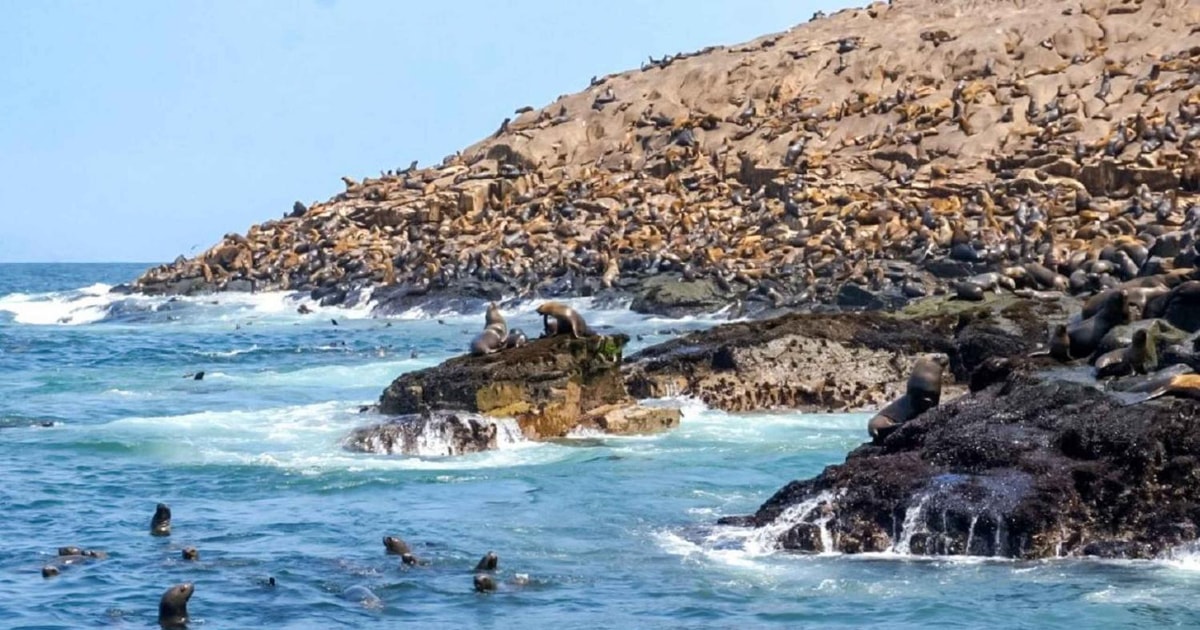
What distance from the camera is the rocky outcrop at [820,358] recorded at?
20.5 meters

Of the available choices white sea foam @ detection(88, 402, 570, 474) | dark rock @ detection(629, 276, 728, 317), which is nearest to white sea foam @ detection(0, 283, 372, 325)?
dark rock @ detection(629, 276, 728, 317)

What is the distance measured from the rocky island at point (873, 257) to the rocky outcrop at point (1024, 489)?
0.02 m

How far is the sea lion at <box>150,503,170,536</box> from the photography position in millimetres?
13992

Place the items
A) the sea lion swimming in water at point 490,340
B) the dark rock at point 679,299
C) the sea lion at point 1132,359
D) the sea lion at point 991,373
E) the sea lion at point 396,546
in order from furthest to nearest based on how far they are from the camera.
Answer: the dark rock at point 679,299 < the sea lion swimming in water at point 490,340 < the sea lion at point 991,373 < the sea lion at point 1132,359 < the sea lion at point 396,546

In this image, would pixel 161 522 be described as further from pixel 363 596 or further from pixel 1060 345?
pixel 1060 345

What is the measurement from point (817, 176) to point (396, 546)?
33.1 metres

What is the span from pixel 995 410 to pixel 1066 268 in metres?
15.5

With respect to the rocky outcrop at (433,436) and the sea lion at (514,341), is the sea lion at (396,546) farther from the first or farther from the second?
the sea lion at (514,341)

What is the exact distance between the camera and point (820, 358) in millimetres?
20734

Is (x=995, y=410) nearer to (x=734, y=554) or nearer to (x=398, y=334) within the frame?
(x=734, y=554)

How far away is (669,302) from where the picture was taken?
36.0 meters

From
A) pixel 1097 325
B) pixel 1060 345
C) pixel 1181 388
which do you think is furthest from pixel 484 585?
pixel 1097 325

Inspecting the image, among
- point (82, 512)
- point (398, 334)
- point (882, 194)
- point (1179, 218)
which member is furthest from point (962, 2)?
point (82, 512)

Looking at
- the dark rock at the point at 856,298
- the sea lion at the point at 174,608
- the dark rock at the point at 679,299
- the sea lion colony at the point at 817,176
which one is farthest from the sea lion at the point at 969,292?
the sea lion at the point at 174,608
